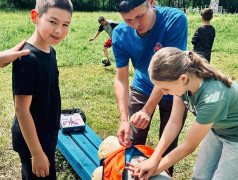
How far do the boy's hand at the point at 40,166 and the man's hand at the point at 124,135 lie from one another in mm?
748

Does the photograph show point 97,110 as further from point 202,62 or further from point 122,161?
point 202,62

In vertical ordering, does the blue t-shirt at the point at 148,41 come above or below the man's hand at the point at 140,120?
above

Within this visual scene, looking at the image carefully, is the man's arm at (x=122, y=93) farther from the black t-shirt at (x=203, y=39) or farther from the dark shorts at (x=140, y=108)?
the black t-shirt at (x=203, y=39)

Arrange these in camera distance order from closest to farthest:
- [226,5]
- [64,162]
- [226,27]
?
[64,162] < [226,27] < [226,5]

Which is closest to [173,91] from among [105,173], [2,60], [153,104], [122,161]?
[153,104]

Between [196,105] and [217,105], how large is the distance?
189 millimetres

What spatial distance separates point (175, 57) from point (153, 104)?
68cm

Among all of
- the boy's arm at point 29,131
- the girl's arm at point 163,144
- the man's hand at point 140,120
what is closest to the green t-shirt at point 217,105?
the girl's arm at point 163,144

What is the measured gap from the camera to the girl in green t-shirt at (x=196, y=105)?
1.75m

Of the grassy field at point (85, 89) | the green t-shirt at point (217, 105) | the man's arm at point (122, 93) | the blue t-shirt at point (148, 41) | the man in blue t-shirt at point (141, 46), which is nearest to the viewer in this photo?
the green t-shirt at point (217, 105)

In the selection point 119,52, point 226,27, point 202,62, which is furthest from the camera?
point 226,27

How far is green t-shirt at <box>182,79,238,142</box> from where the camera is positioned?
1746 mm

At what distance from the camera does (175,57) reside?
5.78ft

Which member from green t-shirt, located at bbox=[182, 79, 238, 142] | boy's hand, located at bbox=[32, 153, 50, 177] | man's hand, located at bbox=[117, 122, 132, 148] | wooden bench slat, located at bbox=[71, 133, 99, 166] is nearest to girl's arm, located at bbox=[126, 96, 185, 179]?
green t-shirt, located at bbox=[182, 79, 238, 142]
